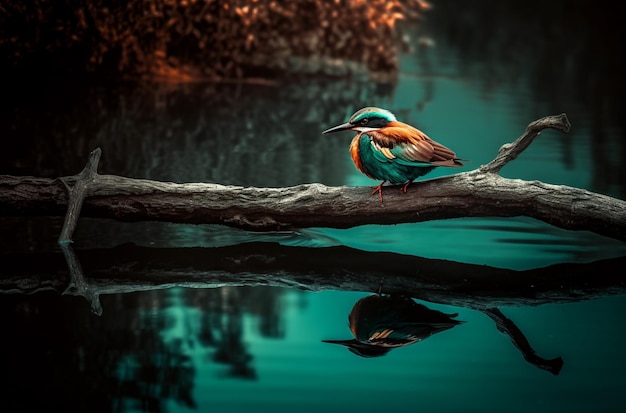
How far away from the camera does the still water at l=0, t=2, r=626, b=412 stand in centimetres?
298

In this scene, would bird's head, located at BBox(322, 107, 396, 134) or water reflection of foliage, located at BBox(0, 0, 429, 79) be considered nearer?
bird's head, located at BBox(322, 107, 396, 134)

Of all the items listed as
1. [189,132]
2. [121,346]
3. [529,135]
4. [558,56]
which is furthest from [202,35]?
[121,346]

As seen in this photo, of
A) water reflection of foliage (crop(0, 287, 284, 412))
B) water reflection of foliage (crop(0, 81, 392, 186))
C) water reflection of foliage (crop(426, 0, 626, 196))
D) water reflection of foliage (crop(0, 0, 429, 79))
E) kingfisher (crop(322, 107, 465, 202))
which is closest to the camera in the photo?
water reflection of foliage (crop(0, 287, 284, 412))

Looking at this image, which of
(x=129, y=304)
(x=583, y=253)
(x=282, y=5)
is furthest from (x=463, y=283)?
(x=282, y=5)

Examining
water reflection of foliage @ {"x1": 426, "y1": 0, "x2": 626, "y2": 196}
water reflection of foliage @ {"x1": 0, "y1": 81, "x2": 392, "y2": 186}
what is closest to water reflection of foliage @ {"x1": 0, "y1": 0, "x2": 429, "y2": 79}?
water reflection of foliage @ {"x1": 0, "y1": 81, "x2": 392, "y2": 186}

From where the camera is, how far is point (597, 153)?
740 centimetres

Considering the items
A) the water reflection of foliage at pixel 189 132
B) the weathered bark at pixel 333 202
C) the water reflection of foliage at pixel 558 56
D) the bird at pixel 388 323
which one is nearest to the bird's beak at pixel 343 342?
the bird at pixel 388 323

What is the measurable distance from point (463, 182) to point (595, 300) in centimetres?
82

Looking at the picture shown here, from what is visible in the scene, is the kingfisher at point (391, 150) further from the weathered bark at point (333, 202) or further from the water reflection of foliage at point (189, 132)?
the water reflection of foliage at point (189, 132)

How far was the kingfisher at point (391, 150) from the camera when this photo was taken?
429 cm

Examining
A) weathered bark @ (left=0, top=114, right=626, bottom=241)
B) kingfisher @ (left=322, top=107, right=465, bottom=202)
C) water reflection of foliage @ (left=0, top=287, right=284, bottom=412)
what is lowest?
water reflection of foliage @ (left=0, top=287, right=284, bottom=412)

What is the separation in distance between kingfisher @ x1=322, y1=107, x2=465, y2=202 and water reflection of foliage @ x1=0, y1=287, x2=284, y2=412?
78 cm

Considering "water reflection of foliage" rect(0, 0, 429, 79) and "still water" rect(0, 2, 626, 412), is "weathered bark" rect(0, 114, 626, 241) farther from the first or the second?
"water reflection of foliage" rect(0, 0, 429, 79)

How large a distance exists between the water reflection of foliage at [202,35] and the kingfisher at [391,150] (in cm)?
680
